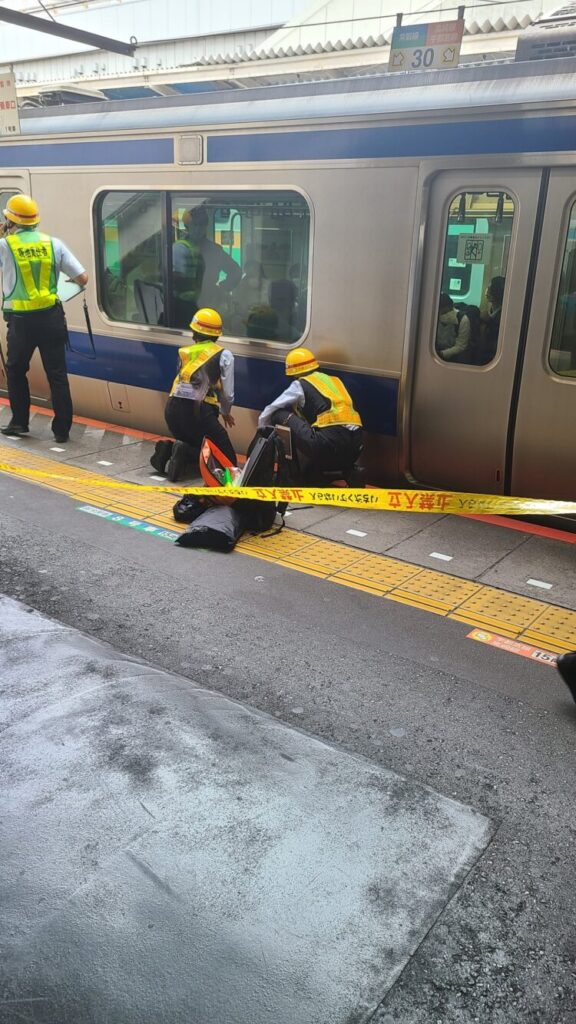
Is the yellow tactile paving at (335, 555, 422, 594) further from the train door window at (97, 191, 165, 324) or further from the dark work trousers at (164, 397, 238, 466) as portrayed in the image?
the train door window at (97, 191, 165, 324)

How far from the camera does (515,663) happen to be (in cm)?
374

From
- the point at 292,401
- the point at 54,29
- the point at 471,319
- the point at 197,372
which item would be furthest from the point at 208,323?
the point at 54,29

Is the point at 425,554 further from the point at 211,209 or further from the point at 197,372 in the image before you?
the point at 211,209

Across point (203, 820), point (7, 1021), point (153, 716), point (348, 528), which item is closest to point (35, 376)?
point (348, 528)

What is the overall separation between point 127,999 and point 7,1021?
29 centimetres

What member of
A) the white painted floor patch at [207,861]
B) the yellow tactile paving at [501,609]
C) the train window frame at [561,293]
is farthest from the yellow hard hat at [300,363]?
the white painted floor patch at [207,861]

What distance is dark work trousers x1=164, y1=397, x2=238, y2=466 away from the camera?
613 centimetres

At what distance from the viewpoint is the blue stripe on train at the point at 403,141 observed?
4.67 meters

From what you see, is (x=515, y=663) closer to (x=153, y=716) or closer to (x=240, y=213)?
(x=153, y=716)

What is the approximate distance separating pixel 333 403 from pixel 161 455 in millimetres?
1595

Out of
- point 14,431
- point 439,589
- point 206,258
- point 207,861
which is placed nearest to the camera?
point 207,861

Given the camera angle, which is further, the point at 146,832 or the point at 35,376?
the point at 35,376

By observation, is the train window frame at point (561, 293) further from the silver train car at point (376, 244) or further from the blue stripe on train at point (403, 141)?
the blue stripe on train at point (403, 141)

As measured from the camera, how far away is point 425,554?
503 cm
